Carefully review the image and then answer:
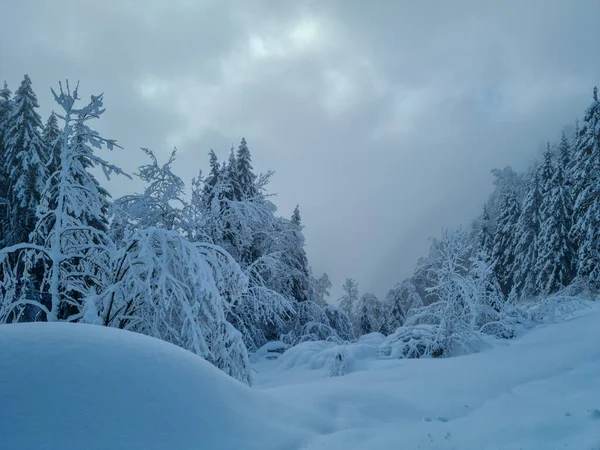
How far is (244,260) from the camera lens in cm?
2086

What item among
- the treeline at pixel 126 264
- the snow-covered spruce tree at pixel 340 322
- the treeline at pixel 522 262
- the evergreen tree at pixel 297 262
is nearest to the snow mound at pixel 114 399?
the treeline at pixel 126 264

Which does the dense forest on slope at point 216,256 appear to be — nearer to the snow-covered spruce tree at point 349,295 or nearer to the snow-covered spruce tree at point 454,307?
the snow-covered spruce tree at point 454,307

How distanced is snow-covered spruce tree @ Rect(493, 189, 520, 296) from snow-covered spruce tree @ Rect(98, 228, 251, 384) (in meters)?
28.7

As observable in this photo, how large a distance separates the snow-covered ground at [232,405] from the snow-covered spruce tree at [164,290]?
2719mm

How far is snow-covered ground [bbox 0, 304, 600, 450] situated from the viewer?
2.92 metres

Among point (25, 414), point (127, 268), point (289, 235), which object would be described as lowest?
point (25, 414)

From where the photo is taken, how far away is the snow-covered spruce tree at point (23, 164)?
17.0 metres

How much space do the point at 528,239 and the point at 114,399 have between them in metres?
29.8

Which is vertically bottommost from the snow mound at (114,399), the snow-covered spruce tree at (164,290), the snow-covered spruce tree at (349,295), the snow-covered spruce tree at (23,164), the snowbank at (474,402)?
the snowbank at (474,402)

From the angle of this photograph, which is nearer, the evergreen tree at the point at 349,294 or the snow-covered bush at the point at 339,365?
the snow-covered bush at the point at 339,365

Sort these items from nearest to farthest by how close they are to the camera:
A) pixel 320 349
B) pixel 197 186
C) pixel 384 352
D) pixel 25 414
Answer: pixel 25 414 < pixel 384 352 < pixel 320 349 < pixel 197 186

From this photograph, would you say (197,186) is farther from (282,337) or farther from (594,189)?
(594,189)

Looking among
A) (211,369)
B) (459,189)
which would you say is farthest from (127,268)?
(459,189)

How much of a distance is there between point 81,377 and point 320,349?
484 inches
